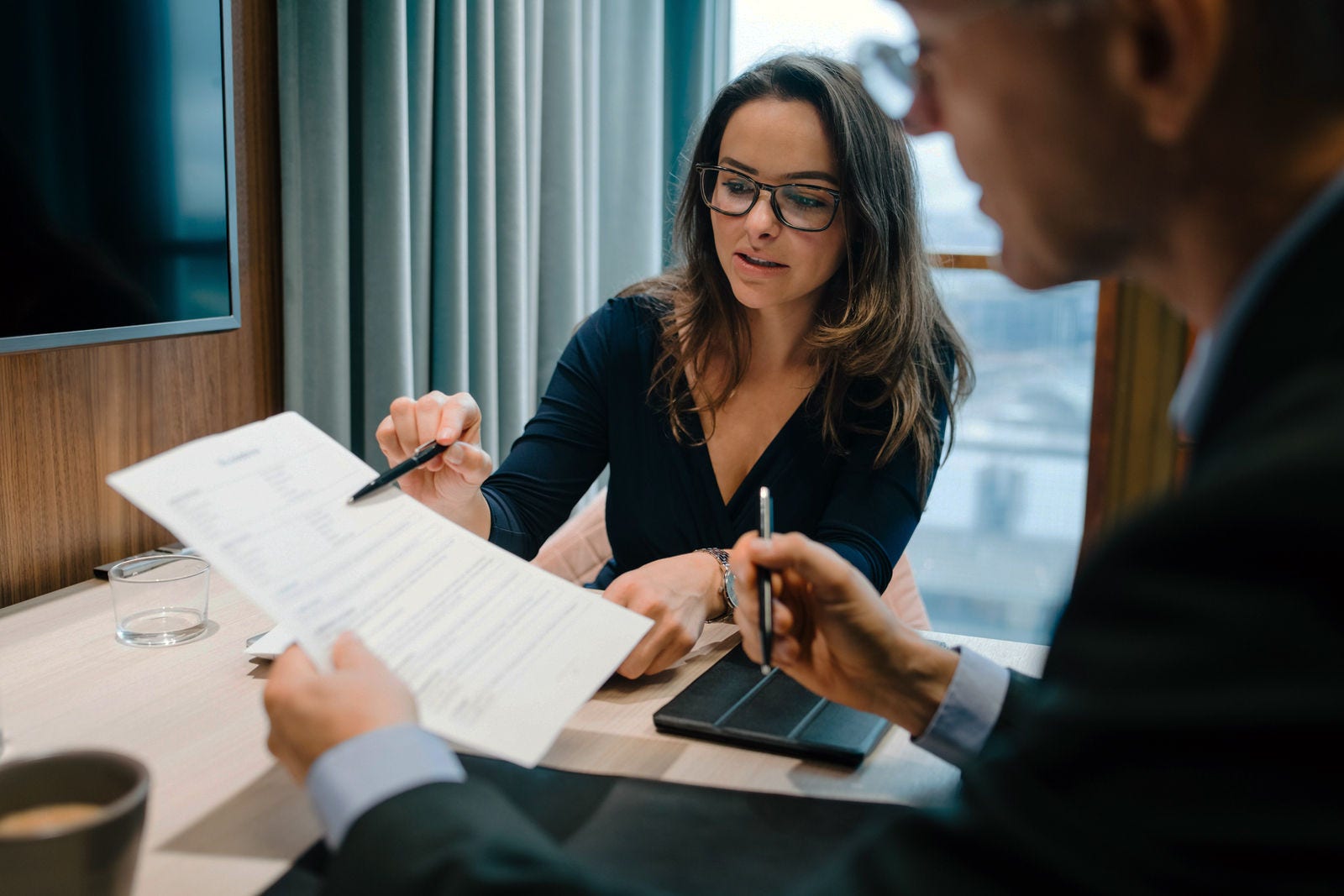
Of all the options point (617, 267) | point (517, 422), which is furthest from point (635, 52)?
point (517, 422)

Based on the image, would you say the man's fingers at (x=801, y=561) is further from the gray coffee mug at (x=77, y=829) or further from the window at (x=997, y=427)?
the window at (x=997, y=427)

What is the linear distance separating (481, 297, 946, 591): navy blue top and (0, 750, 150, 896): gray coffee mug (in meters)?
0.83

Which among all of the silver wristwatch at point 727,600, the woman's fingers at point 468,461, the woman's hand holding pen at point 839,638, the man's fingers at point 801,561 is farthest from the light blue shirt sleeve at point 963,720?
the woman's fingers at point 468,461

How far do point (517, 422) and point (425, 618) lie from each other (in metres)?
1.61

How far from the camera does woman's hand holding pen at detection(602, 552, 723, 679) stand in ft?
3.23

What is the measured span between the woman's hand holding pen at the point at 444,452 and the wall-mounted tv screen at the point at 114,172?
16.2 inches

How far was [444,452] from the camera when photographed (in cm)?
125

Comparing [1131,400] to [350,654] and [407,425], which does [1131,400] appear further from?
[350,654]

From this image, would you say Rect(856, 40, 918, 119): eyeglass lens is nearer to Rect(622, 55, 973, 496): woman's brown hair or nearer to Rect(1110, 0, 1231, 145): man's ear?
Rect(1110, 0, 1231, 145): man's ear

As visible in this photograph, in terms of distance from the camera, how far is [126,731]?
883 mm

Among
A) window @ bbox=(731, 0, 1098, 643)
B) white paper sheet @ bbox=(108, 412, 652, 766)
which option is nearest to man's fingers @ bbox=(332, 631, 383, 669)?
white paper sheet @ bbox=(108, 412, 652, 766)

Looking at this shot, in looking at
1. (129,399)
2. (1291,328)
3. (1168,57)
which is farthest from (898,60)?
(129,399)

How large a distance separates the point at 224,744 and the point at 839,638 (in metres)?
0.51

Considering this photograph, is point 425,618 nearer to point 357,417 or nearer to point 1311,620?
point 1311,620
